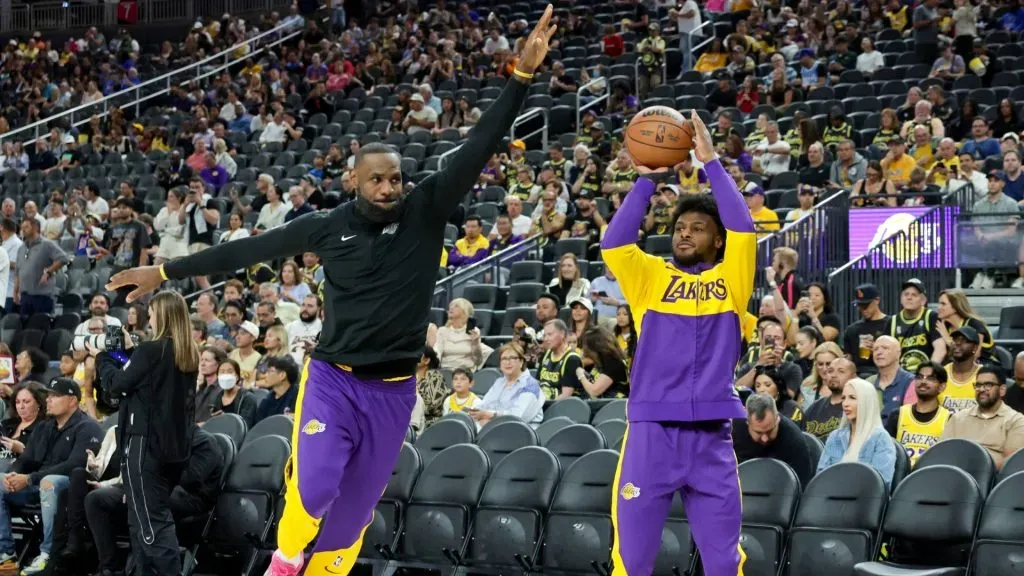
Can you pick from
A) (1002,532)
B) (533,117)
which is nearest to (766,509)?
(1002,532)

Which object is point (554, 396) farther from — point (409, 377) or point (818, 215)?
point (409, 377)

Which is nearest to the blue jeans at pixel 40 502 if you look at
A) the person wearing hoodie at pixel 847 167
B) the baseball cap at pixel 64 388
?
the baseball cap at pixel 64 388

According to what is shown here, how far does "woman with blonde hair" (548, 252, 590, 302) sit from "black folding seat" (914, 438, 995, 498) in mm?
5408

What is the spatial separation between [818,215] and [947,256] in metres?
1.19

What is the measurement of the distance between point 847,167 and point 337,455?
32.3 ft

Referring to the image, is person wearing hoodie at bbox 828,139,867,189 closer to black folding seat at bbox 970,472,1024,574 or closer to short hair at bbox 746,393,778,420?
short hair at bbox 746,393,778,420

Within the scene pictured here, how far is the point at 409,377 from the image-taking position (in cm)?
528

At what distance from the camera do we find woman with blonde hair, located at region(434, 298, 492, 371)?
38.3 feet

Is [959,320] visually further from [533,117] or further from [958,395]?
[533,117]

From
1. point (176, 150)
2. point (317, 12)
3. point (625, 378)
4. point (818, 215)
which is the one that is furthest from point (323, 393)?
point (317, 12)

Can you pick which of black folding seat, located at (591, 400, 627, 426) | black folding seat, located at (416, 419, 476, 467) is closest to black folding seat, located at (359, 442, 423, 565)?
black folding seat, located at (416, 419, 476, 467)

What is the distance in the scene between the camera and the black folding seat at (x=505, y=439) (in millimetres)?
8555

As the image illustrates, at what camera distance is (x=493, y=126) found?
5.07 metres

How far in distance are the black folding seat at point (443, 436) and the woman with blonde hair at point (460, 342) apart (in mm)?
2538
